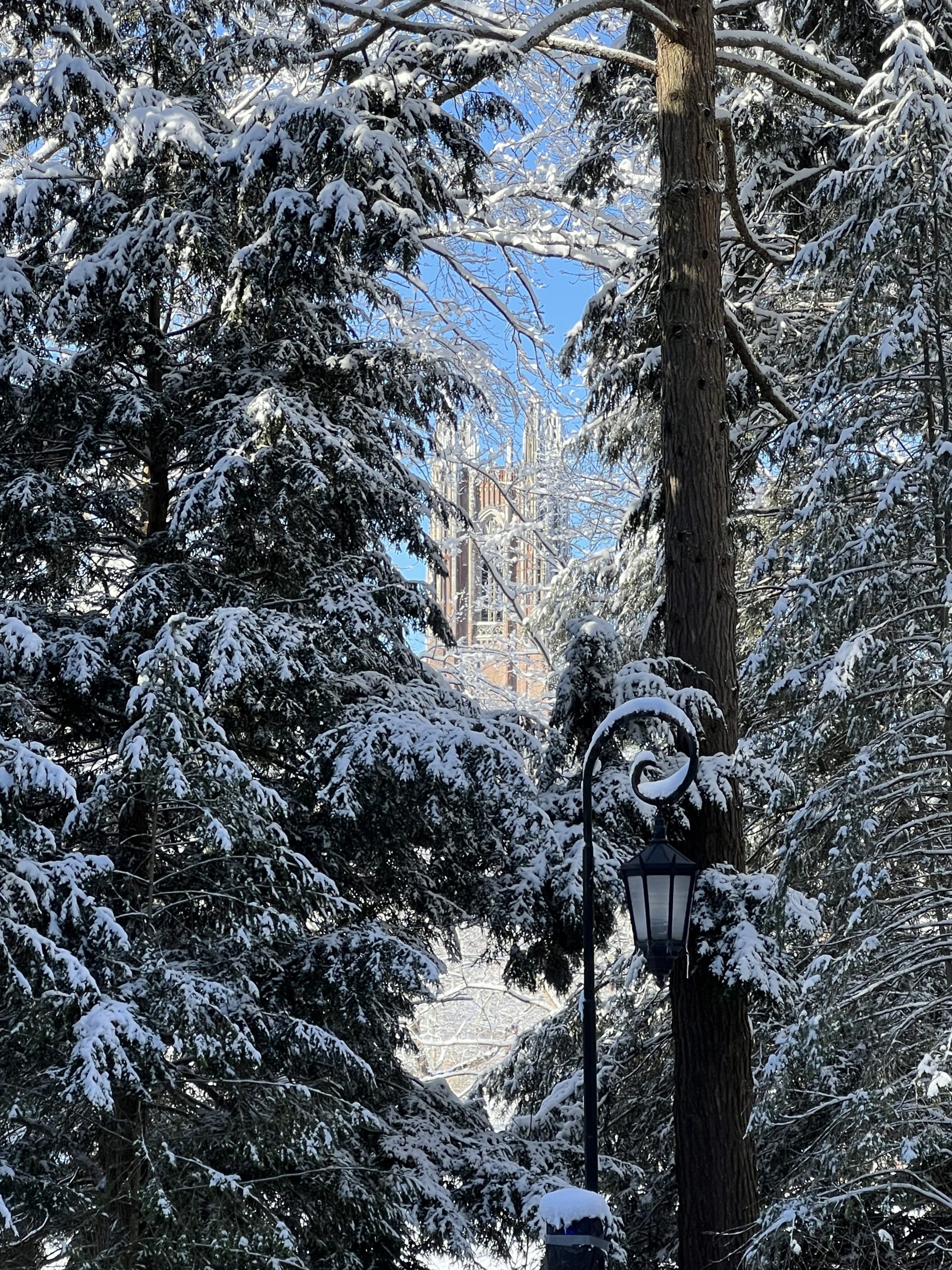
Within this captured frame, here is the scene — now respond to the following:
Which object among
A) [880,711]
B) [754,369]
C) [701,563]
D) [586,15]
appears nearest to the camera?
[880,711]

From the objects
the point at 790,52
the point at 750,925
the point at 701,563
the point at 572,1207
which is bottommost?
the point at 572,1207

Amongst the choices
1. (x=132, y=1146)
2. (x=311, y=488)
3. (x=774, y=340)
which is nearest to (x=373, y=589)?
(x=311, y=488)

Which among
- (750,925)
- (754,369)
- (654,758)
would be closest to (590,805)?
(654,758)

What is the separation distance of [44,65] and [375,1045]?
32.3 ft

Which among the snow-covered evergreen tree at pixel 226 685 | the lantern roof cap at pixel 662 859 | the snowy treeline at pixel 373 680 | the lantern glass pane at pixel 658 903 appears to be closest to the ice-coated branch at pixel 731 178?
the snowy treeline at pixel 373 680

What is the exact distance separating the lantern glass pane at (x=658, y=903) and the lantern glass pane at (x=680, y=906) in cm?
2

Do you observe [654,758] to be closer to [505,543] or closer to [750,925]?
[750,925]

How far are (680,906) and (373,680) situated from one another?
13.7 feet

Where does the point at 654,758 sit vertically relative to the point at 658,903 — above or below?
above

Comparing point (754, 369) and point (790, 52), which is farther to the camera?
point (754, 369)

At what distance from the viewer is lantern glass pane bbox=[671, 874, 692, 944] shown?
533 cm

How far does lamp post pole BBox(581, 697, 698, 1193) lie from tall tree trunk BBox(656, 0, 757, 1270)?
1.86 metres

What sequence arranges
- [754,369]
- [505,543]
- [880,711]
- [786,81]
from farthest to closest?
1. [505,543]
2. [754,369]
3. [786,81]
4. [880,711]

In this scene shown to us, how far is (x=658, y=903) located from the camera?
534 centimetres
